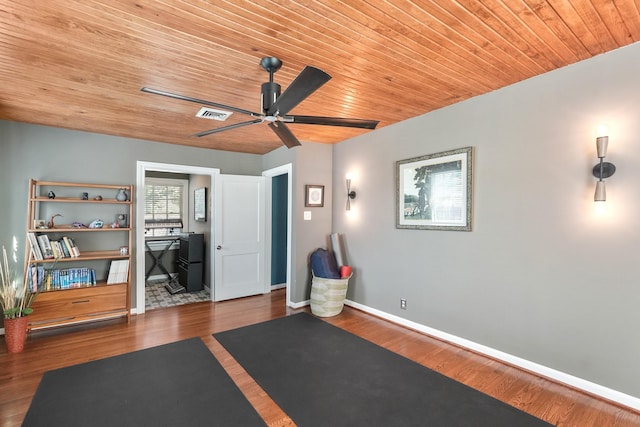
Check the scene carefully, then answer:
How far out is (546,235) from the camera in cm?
243

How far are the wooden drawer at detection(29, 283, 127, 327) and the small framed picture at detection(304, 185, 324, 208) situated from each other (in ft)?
8.52

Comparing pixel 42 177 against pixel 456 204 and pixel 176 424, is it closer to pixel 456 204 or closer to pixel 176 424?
pixel 176 424

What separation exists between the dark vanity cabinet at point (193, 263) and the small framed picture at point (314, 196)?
224 cm

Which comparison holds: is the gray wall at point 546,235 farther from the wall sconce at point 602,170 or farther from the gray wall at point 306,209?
the gray wall at point 306,209

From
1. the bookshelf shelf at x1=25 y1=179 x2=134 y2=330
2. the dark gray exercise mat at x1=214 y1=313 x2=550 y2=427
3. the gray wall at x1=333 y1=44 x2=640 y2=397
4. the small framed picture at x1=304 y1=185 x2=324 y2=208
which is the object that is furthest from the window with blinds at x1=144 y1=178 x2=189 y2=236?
the gray wall at x1=333 y1=44 x2=640 y2=397

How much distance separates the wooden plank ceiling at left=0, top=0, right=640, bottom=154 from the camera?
5.31 ft

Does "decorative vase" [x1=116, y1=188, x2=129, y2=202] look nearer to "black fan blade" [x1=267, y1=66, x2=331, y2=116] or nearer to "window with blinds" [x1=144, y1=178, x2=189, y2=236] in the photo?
"window with blinds" [x1=144, y1=178, x2=189, y2=236]

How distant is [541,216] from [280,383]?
8.25 ft

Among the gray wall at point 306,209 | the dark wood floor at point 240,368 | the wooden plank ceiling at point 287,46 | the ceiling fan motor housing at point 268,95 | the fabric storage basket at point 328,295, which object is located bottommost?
the dark wood floor at point 240,368

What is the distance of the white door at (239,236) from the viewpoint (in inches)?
184

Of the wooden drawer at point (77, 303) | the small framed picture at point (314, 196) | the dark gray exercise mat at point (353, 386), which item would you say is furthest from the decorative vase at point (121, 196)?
the small framed picture at point (314, 196)

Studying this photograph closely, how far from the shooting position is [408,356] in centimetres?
287

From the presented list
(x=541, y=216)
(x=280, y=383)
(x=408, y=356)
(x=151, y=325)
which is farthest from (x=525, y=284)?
(x=151, y=325)

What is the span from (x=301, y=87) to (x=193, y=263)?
4.44 metres
